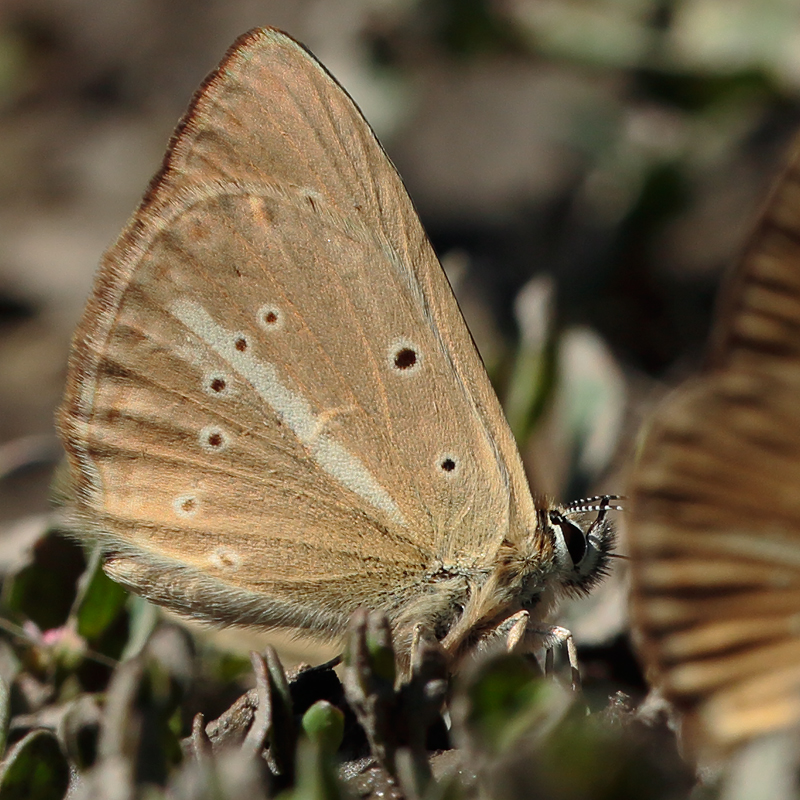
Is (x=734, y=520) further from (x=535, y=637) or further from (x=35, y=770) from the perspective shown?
(x=35, y=770)

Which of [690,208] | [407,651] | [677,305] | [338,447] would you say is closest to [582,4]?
[690,208]

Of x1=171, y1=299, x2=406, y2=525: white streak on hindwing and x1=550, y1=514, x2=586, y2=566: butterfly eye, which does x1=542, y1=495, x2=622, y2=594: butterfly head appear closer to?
x1=550, y1=514, x2=586, y2=566: butterfly eye

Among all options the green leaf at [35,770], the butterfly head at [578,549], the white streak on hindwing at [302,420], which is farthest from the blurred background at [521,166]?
the green leaf at [35,770]

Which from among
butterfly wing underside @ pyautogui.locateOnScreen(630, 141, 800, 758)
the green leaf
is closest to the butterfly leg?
butterfly wing underside @ pyautogui.locateOnScreen(630, 141, 800, 758)

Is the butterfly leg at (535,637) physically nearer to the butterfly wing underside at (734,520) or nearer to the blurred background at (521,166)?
the blurred background at (521,166)

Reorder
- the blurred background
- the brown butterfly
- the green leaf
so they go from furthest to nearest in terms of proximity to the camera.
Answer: the blurred background → the brown butterfly → the green leaf
